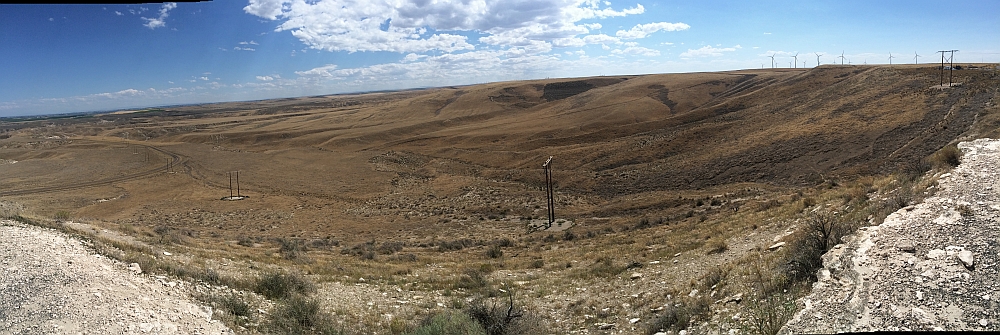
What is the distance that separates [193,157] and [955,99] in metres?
80.7

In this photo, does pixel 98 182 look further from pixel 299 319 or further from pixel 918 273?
pixel 918 273

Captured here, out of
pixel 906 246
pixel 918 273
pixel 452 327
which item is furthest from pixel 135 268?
pixel 906 246

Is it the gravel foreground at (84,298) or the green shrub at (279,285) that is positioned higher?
the gravel foreground at (84,298)

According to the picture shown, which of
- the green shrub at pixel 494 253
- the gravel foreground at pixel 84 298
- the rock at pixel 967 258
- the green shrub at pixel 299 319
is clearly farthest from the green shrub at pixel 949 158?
the gravel foreground at pixel 84 298

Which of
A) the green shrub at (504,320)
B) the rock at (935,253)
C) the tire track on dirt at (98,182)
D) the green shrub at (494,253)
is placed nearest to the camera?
the rock at (935,253)

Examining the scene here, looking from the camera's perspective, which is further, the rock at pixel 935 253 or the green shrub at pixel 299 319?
the green shrub at pixel 299 319

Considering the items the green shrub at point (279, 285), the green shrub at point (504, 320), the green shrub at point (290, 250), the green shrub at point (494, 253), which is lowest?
the green shrub at point (494, 253)

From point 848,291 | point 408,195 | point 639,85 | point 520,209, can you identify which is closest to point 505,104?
point 639,85

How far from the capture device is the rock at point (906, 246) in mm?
6547

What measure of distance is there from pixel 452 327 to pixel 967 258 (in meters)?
7.07

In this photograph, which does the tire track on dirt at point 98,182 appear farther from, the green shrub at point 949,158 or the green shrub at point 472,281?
the green shrub at point 949,158

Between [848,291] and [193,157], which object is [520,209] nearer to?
[848,291]

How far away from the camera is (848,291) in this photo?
6.06 metres

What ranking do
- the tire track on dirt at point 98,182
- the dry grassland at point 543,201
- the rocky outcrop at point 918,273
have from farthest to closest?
the tire track on dirt at point 98,182 < the dry grassland at point 543,201 < the rocky outcrop at point 918,273
